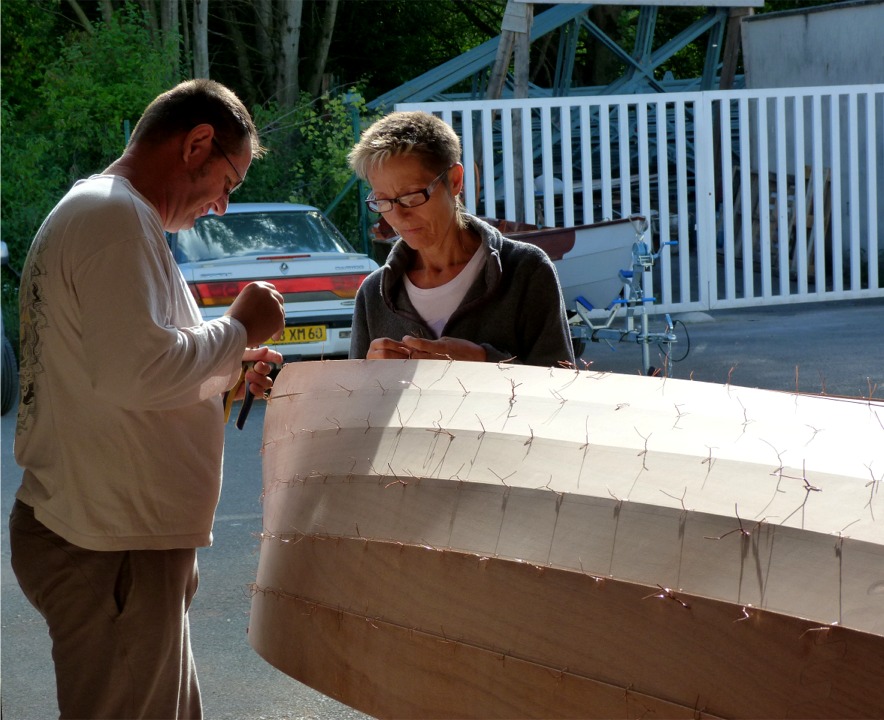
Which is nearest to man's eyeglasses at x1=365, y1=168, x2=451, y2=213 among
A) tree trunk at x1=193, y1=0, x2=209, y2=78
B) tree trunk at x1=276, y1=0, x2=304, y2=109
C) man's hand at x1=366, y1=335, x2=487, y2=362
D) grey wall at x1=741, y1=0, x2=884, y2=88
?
man's hand at x1=366, y1=335, x2=487, y2=362

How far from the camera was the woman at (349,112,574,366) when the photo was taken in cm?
270

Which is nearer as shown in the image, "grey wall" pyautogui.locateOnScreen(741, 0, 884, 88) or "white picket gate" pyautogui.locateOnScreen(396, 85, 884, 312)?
"white picket gate" pyautogui.locateOnScreen(396, 85, 884, 312)

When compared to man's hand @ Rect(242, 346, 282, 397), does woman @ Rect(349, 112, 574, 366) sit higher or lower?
higher

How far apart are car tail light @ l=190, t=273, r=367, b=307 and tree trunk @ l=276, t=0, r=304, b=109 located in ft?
30.3

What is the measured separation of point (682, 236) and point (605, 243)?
1.63 meters

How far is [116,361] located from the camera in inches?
77.9

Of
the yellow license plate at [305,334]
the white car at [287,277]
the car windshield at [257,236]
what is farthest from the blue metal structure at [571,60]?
the yellow license plate at [305,334]

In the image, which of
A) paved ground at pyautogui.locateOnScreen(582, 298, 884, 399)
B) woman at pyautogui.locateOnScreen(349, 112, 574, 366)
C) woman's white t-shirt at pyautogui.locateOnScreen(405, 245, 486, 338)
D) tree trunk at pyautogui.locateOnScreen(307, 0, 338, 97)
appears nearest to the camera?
woman at pyautogui.locateOnScreen(349, 112, 574, 366)

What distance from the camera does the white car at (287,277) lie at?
836 centimetres

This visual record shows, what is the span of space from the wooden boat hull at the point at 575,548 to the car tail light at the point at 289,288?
6257 millimetres

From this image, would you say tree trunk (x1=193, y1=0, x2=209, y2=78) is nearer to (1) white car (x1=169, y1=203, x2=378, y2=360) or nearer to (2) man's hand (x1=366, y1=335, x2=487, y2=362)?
(1) white car (x1=169, y1=203, x2=378, y2=360)

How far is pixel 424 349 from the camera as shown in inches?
97.4

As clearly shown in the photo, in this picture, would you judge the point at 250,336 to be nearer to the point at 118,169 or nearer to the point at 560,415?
the point at 118,169

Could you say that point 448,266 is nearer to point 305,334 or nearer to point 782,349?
point 305,334
